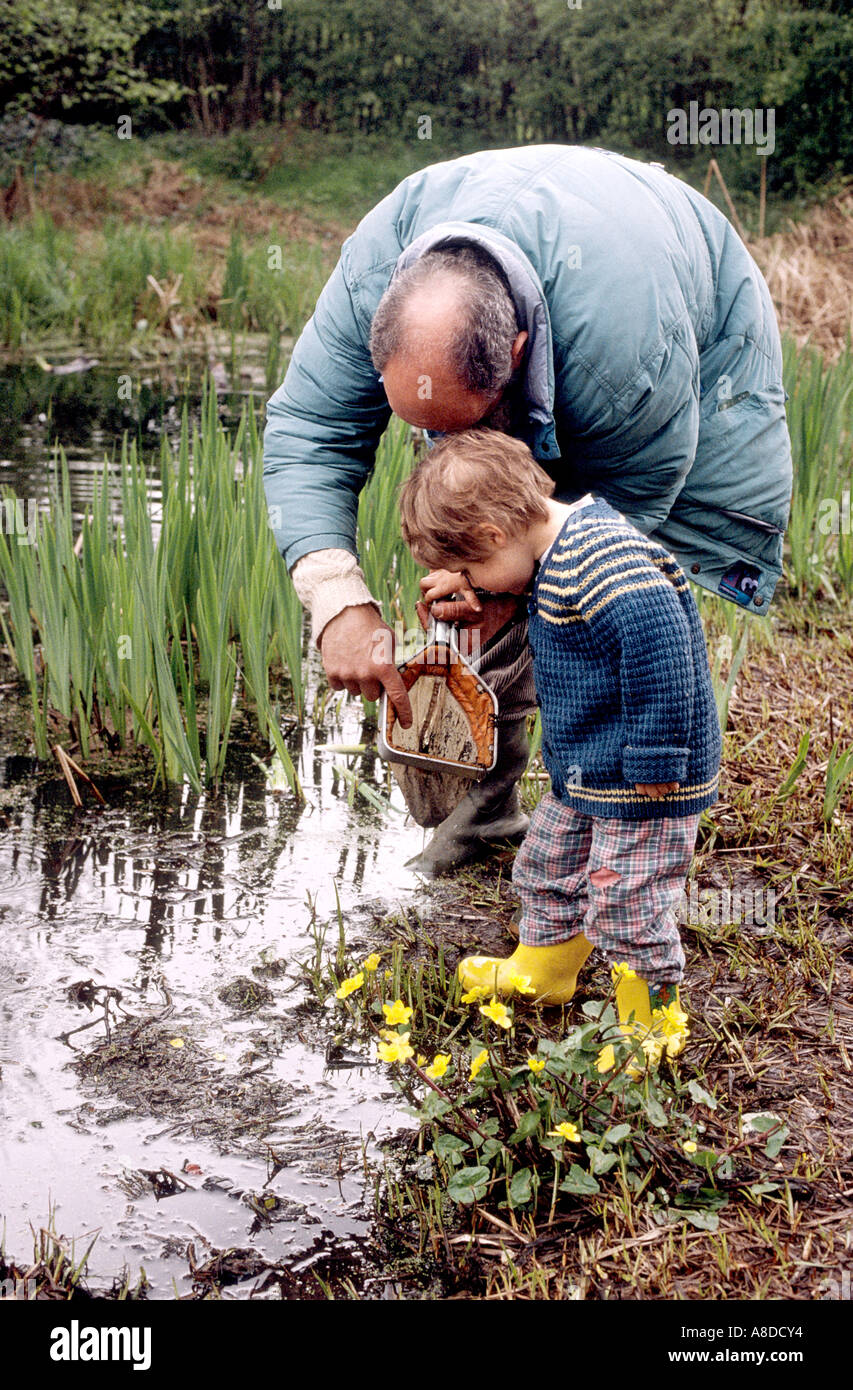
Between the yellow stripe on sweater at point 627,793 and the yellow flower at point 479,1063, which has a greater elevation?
the yellow stripe on sweater at point 627,793

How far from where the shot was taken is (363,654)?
2002 millimetres

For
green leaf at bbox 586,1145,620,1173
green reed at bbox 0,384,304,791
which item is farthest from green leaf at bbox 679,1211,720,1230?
green reed at bbox 0,384,304,791

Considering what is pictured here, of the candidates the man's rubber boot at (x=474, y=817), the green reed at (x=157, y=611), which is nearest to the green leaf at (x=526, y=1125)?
the man's rubber boot at (x=474, y=817)

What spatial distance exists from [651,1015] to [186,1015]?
73 cm

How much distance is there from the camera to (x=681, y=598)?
1.79m

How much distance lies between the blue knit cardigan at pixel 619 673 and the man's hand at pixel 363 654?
0.27m

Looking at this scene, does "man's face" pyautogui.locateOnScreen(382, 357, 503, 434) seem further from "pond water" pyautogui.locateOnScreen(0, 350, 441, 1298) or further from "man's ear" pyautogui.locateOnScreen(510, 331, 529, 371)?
"pond water" pyautogui.locateOnScreen(0, 350, 441, 1298)

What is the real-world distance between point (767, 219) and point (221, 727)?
40.2 feet

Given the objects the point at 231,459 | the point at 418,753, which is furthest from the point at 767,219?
the point at 418,753

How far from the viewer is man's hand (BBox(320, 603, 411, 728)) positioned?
78.5 inches

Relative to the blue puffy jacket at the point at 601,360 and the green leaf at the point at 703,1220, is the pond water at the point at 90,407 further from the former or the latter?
the green leaf at the point at 703,1220

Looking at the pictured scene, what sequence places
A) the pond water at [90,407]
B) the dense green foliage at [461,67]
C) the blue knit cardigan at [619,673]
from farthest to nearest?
the dense green foliage at [461,67] < the pond water at [90,407] < the blue knit cardigan at [619,673]

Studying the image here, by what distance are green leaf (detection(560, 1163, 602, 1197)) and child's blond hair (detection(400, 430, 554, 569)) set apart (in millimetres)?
846

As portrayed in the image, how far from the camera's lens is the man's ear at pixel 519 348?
1721 mm
